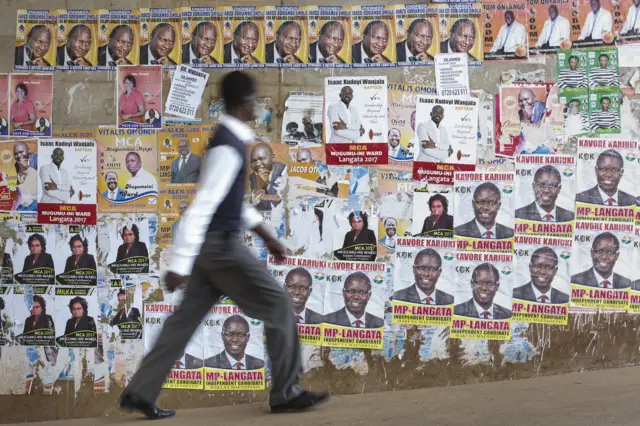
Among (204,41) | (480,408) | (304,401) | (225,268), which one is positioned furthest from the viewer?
(204,41)

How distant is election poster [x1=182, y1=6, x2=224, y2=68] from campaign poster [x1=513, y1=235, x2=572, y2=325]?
271 centimetres

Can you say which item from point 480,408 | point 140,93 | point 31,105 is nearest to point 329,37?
point 140,93

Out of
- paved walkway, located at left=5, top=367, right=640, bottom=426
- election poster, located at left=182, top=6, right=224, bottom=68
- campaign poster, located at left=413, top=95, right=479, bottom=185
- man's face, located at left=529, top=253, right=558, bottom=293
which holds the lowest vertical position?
paved walkway, located at left=5, top=367, right=640, bottom=426

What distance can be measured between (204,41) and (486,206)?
2.49m

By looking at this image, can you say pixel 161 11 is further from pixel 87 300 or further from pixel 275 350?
pixel 275 350

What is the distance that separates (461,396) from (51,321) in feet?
10.3

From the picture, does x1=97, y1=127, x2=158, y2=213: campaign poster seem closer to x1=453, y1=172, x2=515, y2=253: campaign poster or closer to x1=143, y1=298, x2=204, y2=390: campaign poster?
x1=143, y1=298, x2=204, y2=390: campaign poster

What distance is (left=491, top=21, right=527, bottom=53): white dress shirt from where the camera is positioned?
5.81m

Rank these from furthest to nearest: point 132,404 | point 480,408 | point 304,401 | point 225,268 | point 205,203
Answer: point 480,408 < point 304,401 < point 132,404 < point 225,268 < point 205,203

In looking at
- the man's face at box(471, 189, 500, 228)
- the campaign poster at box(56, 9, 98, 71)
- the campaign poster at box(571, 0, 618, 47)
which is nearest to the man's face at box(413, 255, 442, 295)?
the man's face at box(471, 189, 500, 228)

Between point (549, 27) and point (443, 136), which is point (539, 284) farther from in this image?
point (549, 27)

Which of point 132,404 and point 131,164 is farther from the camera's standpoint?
point 131,164

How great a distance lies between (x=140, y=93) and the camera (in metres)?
5.76

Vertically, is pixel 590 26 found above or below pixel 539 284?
above
